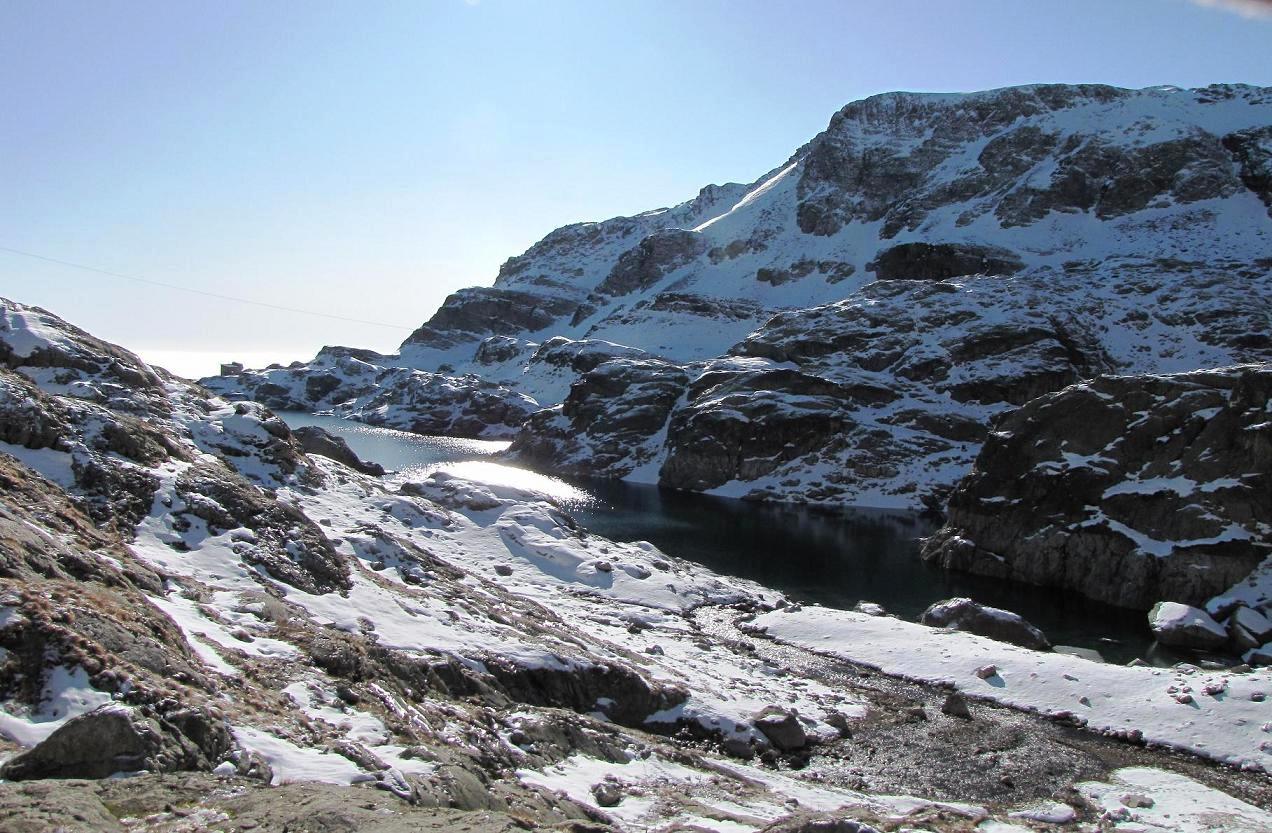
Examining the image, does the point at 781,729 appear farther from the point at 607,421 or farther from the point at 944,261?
the point at 944,261

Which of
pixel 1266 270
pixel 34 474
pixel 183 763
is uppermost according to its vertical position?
pixel 1266 270

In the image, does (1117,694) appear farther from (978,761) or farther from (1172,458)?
(1172,458)

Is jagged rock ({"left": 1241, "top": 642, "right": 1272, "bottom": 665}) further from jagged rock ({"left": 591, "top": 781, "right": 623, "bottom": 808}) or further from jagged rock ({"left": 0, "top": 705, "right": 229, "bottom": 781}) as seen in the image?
jagged rock ({"left": 0, "top": 705, "right": 229, "bottom": 781})

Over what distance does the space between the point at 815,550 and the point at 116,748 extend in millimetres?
67239

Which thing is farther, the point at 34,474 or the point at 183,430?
the point at 183,430

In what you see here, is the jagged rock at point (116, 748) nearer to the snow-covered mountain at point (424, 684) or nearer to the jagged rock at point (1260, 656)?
the snow-covered mountain at point (424, 684)

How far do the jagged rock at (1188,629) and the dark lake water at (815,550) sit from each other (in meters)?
1.12

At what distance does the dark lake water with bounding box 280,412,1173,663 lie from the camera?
50.6m

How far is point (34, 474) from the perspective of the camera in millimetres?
18828

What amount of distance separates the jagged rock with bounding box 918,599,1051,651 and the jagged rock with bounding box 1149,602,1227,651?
629cm

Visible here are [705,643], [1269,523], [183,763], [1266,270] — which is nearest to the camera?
[183,763]

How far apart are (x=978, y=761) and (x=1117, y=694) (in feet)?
31.7

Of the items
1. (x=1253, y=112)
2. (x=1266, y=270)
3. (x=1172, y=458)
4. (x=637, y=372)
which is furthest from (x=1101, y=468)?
(x=1253, y=112)

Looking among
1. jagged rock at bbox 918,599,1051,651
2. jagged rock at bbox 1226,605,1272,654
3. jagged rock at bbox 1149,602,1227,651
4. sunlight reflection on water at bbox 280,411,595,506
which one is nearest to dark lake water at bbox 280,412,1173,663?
sunlight reflection on water at bbox 280,411,595,506
